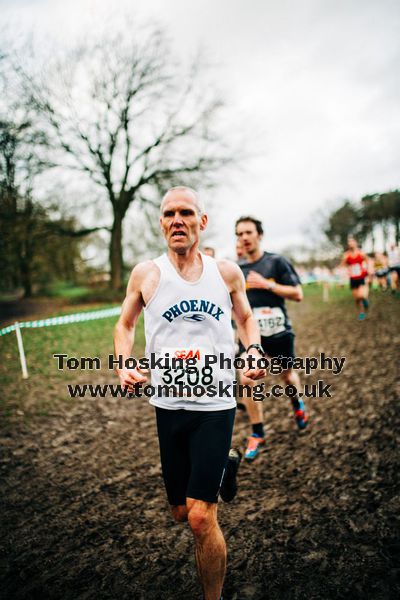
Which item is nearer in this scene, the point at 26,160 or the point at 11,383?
the point at 11,383

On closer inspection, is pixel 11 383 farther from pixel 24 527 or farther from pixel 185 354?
pixel 185 354

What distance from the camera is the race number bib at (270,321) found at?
4.36 metres

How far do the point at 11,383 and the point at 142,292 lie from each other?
578 cm

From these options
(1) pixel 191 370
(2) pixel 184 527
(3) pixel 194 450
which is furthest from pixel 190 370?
(2) pixel 184 527

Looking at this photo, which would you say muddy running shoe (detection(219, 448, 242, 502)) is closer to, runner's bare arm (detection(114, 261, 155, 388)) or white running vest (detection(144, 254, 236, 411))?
white running vest (detection(144, 254, 236, 411))

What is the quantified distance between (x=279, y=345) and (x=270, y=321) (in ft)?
1.04

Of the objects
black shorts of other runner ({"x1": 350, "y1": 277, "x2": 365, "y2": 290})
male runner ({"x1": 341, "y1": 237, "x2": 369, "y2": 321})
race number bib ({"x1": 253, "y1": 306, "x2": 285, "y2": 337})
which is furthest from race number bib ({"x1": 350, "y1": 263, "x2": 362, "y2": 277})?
race number bib ({"x1": 253, "y1": 306, "x2": 285, "y2": 337})

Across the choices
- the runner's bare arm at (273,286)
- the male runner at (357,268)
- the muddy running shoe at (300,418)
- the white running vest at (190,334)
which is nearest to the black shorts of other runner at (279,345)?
the runner's bare arm at (273,286)

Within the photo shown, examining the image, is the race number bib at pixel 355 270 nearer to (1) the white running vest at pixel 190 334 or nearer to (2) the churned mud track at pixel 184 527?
(2) the churned mud track at pixel 184 527

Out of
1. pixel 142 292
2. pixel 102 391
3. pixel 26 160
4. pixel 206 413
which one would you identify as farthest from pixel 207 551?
pixel 26 160

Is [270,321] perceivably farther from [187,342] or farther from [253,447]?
[187,342]

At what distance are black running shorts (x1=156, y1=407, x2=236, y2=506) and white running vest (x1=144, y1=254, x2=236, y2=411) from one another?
0.07 metres

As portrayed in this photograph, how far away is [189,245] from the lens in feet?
7.88

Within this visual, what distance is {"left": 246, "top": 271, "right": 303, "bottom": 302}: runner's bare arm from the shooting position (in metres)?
4.19
